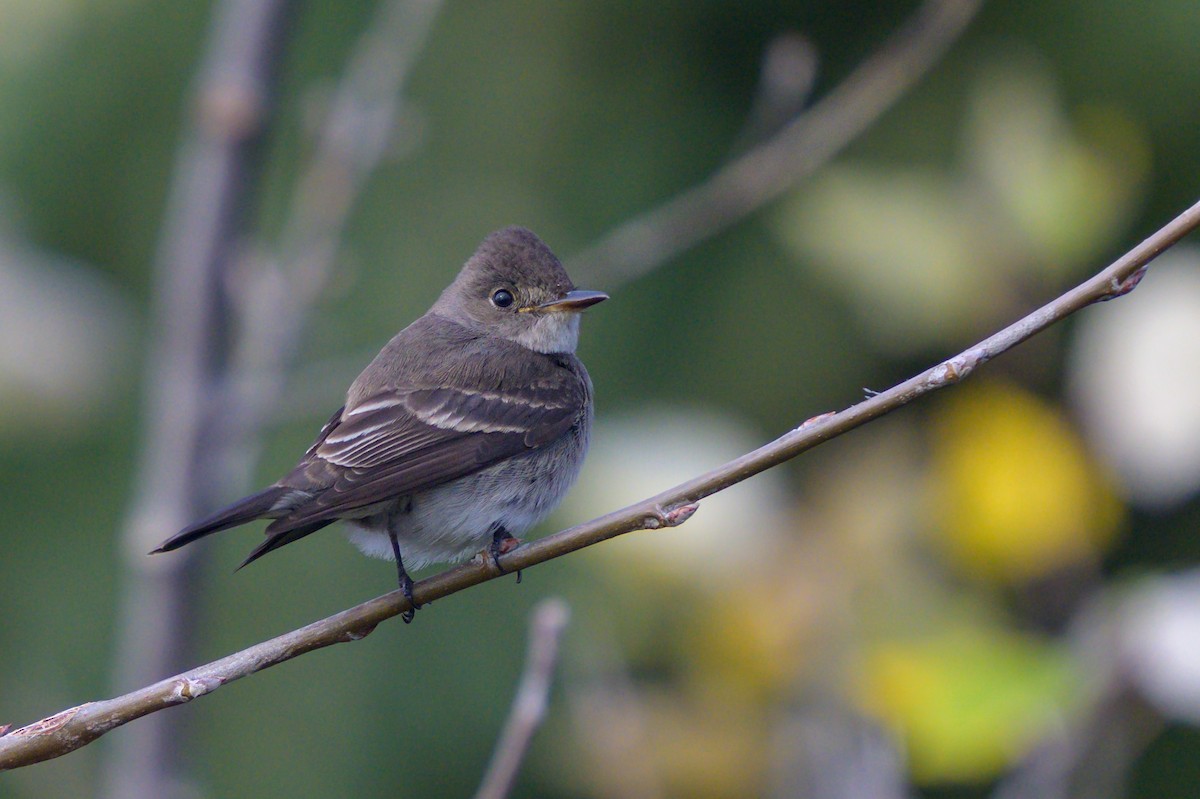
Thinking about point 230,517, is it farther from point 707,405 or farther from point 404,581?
point 707,405

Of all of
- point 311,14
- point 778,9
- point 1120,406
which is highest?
point 311,14

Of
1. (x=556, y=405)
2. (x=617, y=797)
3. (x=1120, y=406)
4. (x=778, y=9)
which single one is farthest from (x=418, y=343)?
(x=778, y=9)

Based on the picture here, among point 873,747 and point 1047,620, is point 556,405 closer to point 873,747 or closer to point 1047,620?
point 873,747

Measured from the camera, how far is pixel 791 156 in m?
2.96

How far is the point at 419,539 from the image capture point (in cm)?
268

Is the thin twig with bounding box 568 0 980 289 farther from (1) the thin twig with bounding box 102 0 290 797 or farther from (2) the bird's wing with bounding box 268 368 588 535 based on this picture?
(1) the thin twig with bounding box 102 0 290 797

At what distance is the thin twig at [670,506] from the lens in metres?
1.69

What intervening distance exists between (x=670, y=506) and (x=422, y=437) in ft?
2.99

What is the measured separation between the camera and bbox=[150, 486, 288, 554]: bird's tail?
6.35ft

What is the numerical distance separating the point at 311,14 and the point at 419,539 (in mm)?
2182

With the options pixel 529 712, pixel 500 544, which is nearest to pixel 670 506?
A: pixel 529 712

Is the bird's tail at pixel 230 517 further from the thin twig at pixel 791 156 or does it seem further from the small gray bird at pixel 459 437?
the thin twig at pixel 791 156

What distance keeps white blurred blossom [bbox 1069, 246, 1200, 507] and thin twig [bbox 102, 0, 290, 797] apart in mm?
1852

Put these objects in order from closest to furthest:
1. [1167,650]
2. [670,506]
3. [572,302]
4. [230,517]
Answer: [670,506]
[230,517]
[1167,650]
[572,302]
